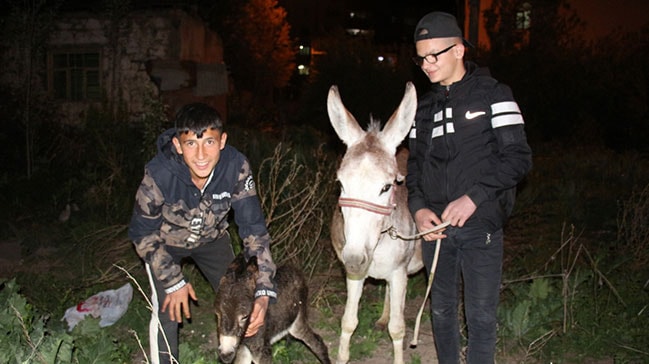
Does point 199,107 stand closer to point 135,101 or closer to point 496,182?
point 496,182

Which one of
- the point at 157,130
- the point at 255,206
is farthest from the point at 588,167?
the point at 255,206

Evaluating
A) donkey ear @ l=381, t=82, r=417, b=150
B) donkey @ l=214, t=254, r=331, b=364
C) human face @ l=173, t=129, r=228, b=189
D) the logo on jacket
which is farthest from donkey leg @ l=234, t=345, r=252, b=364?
the logo on jacket

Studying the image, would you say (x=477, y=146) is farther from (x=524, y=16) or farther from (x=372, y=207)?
(x=524, y=16)

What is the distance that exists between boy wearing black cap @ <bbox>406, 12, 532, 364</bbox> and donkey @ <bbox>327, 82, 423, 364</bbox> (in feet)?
0.80

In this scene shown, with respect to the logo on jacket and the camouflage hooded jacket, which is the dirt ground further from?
the logo on jacket

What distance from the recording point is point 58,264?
6.29 m

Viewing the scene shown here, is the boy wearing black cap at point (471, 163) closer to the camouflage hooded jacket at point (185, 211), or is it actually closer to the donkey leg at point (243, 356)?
the camouflage hooded jacket at point (185, 211)

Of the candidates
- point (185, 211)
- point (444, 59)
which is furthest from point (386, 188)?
point (185, 211)

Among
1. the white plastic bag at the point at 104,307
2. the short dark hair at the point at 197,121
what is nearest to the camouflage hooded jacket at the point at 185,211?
the short dark hair at the point at 197,121

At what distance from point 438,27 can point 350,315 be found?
2.21 meters

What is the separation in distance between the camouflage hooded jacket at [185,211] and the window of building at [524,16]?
16625 millimetres

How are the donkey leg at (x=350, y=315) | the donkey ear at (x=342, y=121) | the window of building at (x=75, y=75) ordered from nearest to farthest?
the donkey ear at (x=342, y=121) < the donkey leg at (x=350, y=315) < the window of building at (x=75, y=75)

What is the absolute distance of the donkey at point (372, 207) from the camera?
2.90 metres

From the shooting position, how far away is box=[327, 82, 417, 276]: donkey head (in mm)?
2887
